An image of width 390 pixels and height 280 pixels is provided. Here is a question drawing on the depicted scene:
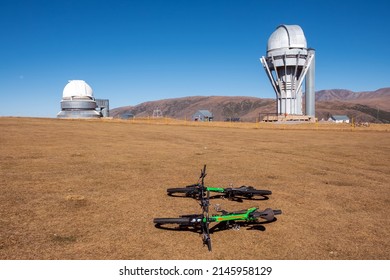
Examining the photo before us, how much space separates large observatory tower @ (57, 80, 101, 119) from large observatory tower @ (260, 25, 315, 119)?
172 ft

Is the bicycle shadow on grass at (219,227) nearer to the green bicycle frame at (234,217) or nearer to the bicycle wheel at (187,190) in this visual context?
the green bicycle frame at (234,217)

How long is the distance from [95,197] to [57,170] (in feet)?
14.9

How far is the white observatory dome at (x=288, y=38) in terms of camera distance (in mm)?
68188

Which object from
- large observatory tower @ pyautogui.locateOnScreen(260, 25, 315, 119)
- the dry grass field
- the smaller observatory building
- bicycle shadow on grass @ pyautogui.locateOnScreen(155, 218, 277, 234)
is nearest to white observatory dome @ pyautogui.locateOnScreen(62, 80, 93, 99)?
the smaller observatory building

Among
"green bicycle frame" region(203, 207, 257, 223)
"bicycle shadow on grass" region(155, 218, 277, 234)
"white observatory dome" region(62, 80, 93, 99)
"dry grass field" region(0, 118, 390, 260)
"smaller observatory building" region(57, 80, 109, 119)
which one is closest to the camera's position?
"dry grass field" region(0, 118, 390, 260)

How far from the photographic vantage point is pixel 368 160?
15.7 meters

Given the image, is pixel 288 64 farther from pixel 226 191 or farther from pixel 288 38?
pixel 226 191

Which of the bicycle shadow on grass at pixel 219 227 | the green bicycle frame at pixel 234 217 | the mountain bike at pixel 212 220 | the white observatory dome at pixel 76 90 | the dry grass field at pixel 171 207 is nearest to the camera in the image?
the dry grass field at pixel 171 207

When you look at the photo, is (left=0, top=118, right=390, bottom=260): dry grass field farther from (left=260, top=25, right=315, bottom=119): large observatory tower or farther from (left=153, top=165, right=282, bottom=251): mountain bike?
(left=260, top=25, right=315, bottom=119): large observatory tower

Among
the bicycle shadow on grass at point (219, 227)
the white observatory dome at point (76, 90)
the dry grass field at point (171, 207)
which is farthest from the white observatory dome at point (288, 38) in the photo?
the bicycle shadow on grass at point (219, 227)

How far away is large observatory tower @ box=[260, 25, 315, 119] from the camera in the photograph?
6788cm

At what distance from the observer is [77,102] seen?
294 feet
